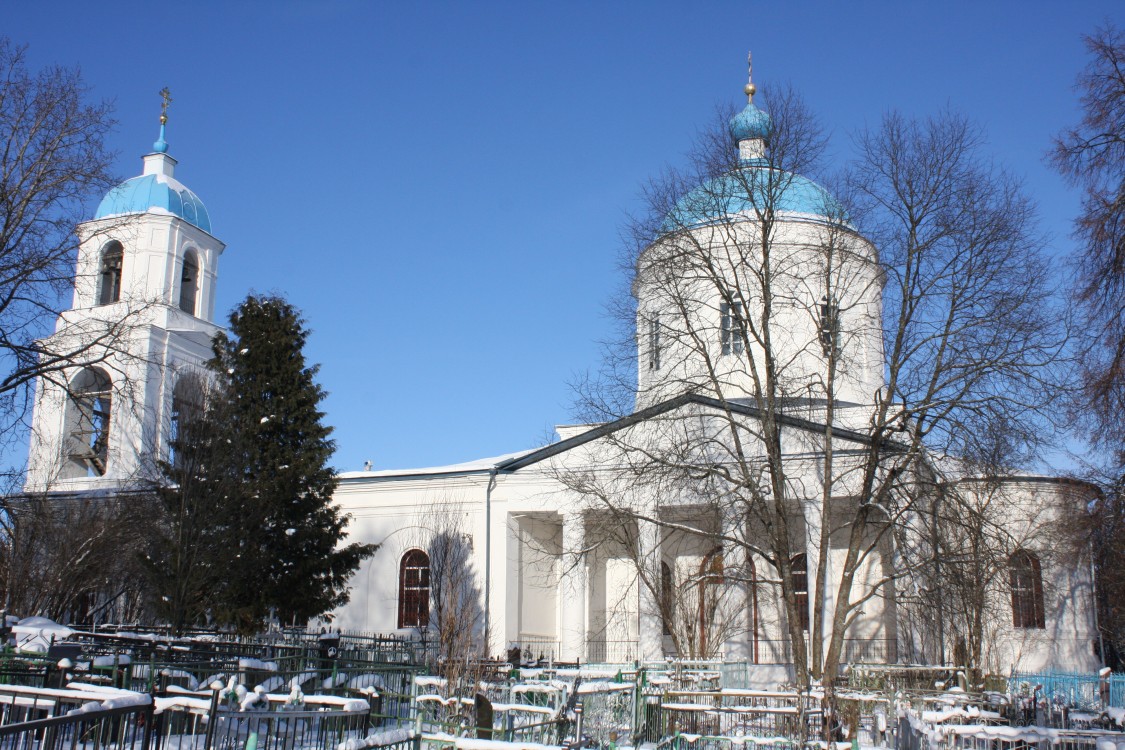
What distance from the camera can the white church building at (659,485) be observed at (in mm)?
22156

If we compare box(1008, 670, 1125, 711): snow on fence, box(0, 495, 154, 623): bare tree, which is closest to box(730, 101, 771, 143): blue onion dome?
box(1008, 670, 1125, 711): snow on fence

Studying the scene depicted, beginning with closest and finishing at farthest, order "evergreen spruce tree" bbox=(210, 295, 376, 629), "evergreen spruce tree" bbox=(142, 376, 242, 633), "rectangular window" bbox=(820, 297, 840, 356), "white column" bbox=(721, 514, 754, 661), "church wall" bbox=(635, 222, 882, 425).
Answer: "rectangular window" bbox=(820, 297, 840, 356)
"church wall" bbox=(635, 222, 882, 425)
"evergreen spruce tree" bbox=(142, 376, 242, 633)
"evergreen spruce tree" bbox=(210, 295, 376, 629)
"white column" bbox=(721, 514, 754, 661)

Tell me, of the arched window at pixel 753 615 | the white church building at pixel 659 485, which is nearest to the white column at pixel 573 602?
the white church building at pixel 659 485

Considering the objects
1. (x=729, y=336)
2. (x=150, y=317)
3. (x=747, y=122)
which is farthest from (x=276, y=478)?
(x=747, y=122)

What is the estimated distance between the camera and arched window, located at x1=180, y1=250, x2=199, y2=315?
114 ft

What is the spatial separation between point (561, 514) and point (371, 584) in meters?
7.18

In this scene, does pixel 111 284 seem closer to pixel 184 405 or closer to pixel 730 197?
pixel 184 405

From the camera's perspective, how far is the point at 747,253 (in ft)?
70.6

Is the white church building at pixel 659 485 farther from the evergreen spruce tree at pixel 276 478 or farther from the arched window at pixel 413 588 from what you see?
the evergreen spruce tree at pixel 276 478

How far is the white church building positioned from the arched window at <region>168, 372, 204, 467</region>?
24cm

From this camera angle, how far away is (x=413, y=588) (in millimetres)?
33188

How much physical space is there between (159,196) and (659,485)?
20970mm

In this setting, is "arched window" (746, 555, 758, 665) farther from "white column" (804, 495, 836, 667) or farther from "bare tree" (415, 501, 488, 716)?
"bare tree" (415, 501, 488, 716)

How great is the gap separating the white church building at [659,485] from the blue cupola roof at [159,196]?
7 centimetres
